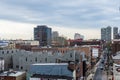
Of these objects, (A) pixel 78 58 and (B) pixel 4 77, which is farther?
(A) pixel 78 58

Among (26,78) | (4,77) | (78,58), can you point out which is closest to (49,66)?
(26,78)

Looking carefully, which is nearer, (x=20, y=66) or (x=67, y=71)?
(x=67, y=71)

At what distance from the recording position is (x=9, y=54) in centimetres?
8650

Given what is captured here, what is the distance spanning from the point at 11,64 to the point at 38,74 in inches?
1010

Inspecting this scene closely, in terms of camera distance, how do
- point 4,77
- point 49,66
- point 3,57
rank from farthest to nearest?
point 3,57, point 49,66, point 4,77

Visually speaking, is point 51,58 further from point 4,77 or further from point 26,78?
point 4,77

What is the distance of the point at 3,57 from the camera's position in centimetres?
8438

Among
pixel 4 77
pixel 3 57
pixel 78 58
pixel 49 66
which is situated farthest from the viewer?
pixel 3 57

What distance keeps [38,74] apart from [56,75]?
3.74 m

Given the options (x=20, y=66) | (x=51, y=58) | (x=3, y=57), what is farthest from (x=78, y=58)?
(x=3, y=57)

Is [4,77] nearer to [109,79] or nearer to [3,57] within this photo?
[3,57]

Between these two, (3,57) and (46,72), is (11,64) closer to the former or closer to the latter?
(3,57)

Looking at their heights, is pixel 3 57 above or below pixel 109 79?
above

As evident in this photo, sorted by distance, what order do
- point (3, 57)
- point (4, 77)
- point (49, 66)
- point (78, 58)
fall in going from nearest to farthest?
1. point (4, 77)
2. point (49, 66)
3. point (78, 58)
4. point (3, 57)
